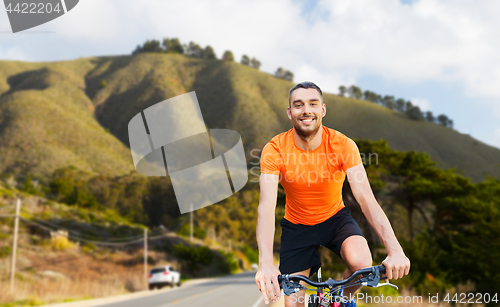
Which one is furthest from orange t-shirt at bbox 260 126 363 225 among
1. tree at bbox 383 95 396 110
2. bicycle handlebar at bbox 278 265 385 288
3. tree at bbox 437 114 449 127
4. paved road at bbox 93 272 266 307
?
tree at bbox 383 95 396 110

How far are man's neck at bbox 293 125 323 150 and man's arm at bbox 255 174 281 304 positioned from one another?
0.28m

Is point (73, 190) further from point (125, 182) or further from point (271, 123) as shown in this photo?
point (271, 123)

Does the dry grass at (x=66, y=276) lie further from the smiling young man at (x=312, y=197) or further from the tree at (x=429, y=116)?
the tree at (x=429, y=116)

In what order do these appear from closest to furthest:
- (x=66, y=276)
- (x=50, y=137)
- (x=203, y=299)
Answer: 1. (x=203, y=299)
2. (x=66, y=276)
3. (x=50, y=137)

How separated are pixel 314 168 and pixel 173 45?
154468mm

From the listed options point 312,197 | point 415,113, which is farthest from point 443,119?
point 312,197

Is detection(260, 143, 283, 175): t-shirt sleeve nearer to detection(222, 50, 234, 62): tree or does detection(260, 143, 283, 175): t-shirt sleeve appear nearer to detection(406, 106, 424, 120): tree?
detection(406, 106, 424, 120): tree

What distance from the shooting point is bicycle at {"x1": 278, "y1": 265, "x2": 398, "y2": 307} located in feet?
7.79

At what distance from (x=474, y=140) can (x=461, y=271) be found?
90252mm

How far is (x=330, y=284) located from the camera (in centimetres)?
252

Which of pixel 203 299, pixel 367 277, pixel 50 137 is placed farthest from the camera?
pixel 50 137

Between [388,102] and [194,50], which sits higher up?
[194,50]

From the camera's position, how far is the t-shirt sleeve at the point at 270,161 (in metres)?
2.88

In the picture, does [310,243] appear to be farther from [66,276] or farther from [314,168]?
[66,276]
